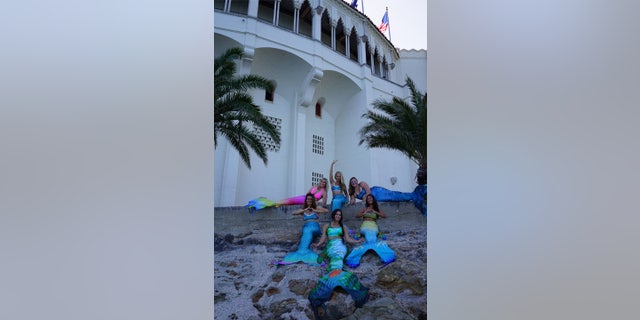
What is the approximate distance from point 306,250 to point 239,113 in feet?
6.98

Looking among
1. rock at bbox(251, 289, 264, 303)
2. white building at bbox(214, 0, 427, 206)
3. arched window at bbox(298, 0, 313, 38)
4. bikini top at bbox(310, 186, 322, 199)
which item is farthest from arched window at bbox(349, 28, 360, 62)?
rock at bbox(251, 289, 264, 303)

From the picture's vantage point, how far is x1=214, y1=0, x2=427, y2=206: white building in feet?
18.2

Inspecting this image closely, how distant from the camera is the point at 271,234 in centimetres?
538

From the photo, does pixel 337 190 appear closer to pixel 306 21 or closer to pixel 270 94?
pixel 270 94

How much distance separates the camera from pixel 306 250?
5.03 m

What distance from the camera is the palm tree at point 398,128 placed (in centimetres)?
594

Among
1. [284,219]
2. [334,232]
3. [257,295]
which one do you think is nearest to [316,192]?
[284,219]

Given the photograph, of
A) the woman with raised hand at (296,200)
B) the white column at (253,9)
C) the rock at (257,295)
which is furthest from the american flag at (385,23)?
the rock at (257,295)

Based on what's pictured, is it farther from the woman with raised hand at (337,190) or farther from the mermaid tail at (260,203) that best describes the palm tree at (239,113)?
the woman with raised hand at (337,190)
